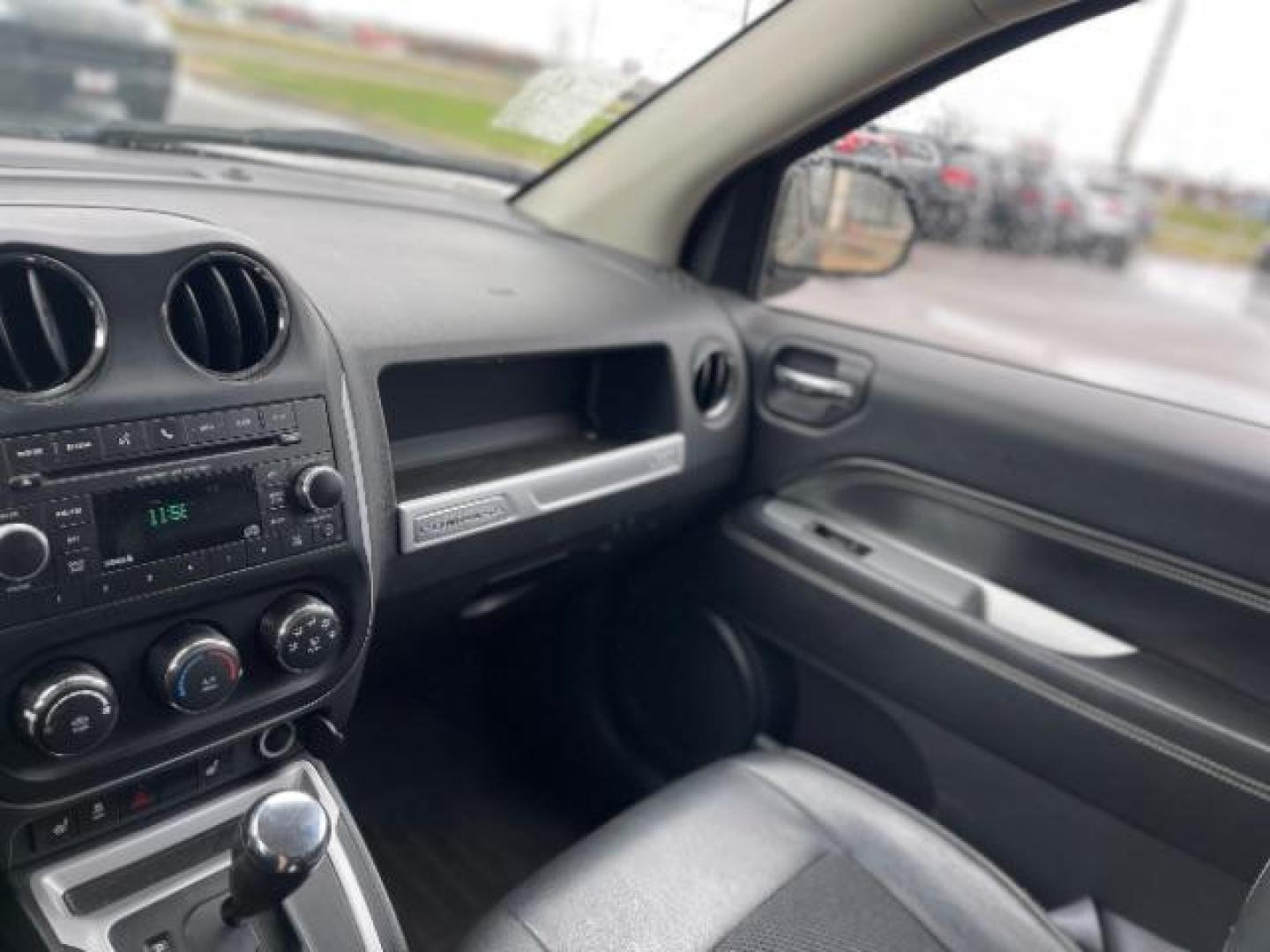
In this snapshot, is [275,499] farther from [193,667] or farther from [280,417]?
[193,667]

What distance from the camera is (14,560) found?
0.89 meters

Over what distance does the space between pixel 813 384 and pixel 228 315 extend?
3.92ft

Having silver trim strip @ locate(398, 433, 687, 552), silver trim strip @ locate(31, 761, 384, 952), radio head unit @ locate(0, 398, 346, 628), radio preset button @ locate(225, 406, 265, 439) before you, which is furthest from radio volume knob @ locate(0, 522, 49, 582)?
silver trim strip @ locate(398, 433, 687, 552)

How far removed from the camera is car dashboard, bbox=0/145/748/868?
3.12 ft

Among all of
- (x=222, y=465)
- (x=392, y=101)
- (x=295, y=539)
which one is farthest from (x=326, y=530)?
(x=392, y=101)

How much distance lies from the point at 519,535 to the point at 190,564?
2.04 feet

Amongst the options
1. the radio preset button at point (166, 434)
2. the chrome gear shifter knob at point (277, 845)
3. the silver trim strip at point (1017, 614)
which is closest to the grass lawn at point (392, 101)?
the silver trim strip at point (1017, 614)

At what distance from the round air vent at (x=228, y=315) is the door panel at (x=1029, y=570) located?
3.67 feet

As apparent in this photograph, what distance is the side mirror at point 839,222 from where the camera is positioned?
1.93m

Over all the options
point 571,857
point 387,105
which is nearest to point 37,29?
point 387,105

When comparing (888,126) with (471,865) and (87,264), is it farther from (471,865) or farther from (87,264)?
(471,865)

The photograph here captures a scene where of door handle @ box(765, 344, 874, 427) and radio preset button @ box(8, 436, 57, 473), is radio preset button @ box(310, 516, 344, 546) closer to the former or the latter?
radio preset button @ box(8, 436, 57, 473)

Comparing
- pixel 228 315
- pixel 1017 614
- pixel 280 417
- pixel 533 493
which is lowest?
pixel 1017 614

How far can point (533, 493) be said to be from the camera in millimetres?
1592
